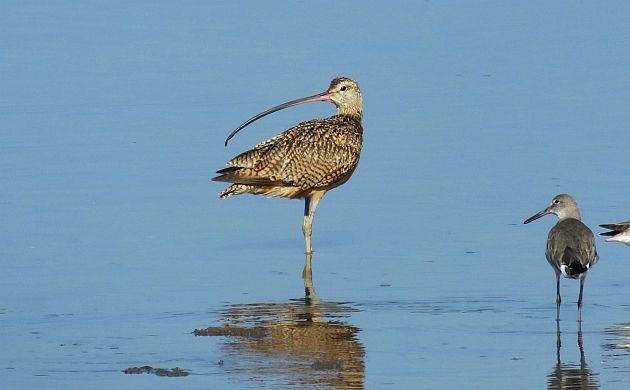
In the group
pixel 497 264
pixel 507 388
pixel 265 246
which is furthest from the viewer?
pixel 265 246

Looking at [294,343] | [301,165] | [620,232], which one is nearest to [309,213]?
[301,165]

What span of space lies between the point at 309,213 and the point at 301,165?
38 centimetres

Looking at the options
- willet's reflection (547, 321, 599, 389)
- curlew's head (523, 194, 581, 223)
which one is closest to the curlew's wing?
curlew's head (523, 194, 581, 223)

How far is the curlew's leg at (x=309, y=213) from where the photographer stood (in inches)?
480

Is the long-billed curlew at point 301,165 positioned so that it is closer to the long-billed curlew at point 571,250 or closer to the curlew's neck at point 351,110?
the curlew's neck at point 351,110

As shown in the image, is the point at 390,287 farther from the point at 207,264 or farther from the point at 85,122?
the point at 85,122

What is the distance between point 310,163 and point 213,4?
24.9 ft

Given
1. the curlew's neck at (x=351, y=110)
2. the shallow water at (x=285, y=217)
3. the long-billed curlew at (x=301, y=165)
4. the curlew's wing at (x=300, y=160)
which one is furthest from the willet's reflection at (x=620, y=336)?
the curlew's neck at (x=351, y=110)

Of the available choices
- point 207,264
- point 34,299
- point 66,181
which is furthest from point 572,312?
point 66,181

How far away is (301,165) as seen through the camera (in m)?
12.8

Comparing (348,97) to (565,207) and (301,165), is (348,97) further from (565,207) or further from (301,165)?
(565,207)

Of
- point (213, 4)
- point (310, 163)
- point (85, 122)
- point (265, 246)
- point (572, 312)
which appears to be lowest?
point (572, 312)

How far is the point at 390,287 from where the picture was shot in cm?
1080

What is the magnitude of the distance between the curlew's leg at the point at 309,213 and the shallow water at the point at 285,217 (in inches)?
3.5
